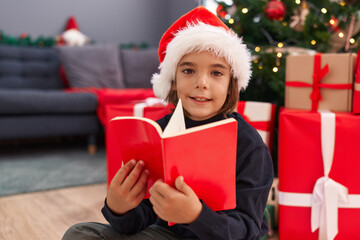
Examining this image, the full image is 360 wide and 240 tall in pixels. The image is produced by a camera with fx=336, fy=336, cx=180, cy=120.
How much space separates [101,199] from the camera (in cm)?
138

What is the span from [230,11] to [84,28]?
189cm

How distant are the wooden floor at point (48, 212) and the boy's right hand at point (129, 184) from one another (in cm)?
60

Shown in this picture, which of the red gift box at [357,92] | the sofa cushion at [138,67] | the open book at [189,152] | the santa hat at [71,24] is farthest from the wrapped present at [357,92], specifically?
the santa hat at [71,24]

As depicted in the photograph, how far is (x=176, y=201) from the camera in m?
0.45

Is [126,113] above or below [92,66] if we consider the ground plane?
below

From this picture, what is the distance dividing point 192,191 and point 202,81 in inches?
9.2

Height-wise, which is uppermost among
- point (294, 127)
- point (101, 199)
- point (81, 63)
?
point (81, 63)

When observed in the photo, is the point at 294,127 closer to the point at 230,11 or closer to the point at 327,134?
the point at 327,134

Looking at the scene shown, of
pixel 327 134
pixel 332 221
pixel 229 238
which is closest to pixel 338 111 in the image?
pixel 327 134

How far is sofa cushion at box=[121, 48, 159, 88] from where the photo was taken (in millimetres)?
2893

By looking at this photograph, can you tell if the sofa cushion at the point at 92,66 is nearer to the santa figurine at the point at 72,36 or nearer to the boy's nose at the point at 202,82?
the santa figurine at the point at 72,36

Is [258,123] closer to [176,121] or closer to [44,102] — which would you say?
[176,121]

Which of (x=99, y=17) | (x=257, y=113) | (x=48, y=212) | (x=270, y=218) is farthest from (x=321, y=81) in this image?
(x=99, y=17)

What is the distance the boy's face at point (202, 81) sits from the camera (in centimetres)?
64
